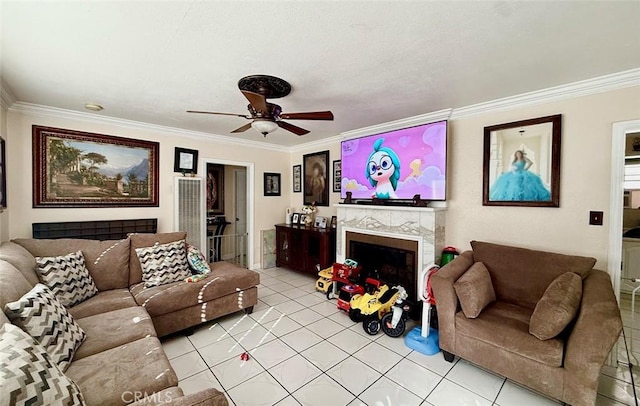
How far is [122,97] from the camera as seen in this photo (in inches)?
104

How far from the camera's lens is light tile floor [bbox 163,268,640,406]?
1813 mm

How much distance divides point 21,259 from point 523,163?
179 inches

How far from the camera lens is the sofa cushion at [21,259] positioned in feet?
6.37

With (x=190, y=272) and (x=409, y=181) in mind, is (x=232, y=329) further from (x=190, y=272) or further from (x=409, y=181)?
(x=409, y=181)

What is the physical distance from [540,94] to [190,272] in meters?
4.06

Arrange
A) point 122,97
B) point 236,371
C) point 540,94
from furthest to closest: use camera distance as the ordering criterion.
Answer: point 122,97 → point 540,94 → point 236,371

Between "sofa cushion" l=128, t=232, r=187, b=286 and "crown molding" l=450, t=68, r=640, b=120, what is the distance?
12.2 feet

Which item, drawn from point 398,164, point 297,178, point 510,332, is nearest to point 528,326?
point 510,332

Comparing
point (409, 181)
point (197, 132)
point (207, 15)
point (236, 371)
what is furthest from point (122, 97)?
point (409, 181)

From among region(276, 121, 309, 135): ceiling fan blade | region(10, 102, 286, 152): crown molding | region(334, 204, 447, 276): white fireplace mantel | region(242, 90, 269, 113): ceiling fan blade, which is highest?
region(10, 102, 286, 152): crown molding

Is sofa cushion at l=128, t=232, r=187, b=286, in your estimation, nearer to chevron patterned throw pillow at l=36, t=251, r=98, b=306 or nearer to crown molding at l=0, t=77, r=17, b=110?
chevron patterned throw pillow at l=36, t=251, r=98, b=306

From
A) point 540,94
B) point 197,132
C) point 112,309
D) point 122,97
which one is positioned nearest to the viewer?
point 112,309

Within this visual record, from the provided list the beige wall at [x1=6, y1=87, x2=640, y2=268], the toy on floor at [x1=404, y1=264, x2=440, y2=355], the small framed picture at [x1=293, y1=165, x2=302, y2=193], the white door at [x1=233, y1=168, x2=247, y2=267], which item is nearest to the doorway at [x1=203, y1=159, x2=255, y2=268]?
the white door at [x1=233, y1=168, x2=247, y2=267]

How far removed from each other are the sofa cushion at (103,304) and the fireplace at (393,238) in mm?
2552
